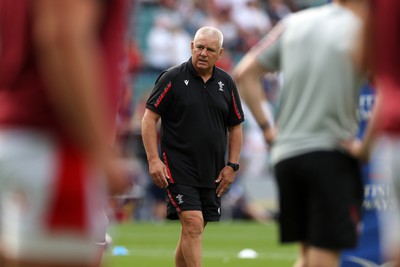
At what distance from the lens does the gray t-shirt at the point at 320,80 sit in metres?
6.16

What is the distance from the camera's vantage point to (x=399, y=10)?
408 cm

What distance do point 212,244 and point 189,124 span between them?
706cm

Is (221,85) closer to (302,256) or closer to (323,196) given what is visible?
(302,256)

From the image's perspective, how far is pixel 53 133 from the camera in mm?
3689

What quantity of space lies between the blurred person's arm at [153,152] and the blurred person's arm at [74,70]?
21.0ft

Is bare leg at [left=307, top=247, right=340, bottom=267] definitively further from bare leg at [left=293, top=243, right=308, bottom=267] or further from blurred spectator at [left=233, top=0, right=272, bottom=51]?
blurred spectator at [left=233, top=0, right=272, bottom=51]

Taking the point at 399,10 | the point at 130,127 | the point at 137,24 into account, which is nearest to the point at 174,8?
the point at 137,24

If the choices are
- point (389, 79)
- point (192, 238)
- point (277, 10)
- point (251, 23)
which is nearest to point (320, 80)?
point (389, 79)

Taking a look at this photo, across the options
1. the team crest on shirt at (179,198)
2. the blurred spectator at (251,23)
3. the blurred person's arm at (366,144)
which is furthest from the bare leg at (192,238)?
the blurred spectator at (251,23)

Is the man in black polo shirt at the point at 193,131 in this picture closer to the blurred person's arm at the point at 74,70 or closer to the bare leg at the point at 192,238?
the bare leg at the point at 192,238

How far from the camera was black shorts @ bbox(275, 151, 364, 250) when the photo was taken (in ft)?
20.3

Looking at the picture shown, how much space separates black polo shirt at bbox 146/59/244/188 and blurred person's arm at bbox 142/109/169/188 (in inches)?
3.2

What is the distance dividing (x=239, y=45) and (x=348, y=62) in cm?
1943

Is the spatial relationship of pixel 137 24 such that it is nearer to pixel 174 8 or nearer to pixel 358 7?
pixel 174 8
